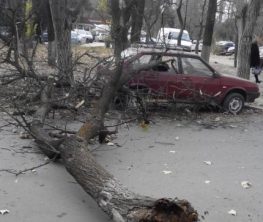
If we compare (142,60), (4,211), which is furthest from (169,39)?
(4,211)

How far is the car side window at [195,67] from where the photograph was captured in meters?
11.1

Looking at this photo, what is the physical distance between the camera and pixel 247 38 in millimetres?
13820

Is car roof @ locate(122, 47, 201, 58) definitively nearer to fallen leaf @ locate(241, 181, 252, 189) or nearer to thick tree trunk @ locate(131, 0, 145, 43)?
fallen leaf @ locate(241, 181, 252, 189)

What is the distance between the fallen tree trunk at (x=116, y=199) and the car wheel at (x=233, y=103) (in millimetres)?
5971

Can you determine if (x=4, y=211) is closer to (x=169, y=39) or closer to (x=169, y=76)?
(x=169, y=76)

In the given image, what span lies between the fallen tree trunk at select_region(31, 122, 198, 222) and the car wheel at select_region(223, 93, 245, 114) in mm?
5971

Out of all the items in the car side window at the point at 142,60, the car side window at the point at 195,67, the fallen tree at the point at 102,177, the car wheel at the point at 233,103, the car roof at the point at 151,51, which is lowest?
the car wheel at the point at 233,103

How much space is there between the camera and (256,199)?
19.3ft

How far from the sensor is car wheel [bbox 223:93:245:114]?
11469mm

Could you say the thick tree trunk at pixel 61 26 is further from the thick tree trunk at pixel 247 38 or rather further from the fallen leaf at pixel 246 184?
the fallen leaf at pixel 246 184

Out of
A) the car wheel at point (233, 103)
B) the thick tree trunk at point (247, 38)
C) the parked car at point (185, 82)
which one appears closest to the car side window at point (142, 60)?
the parked car at point (185, 82)

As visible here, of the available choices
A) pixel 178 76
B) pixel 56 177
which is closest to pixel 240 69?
pixel 178 76

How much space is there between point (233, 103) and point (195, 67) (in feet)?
4.08

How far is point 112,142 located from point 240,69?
704cm
